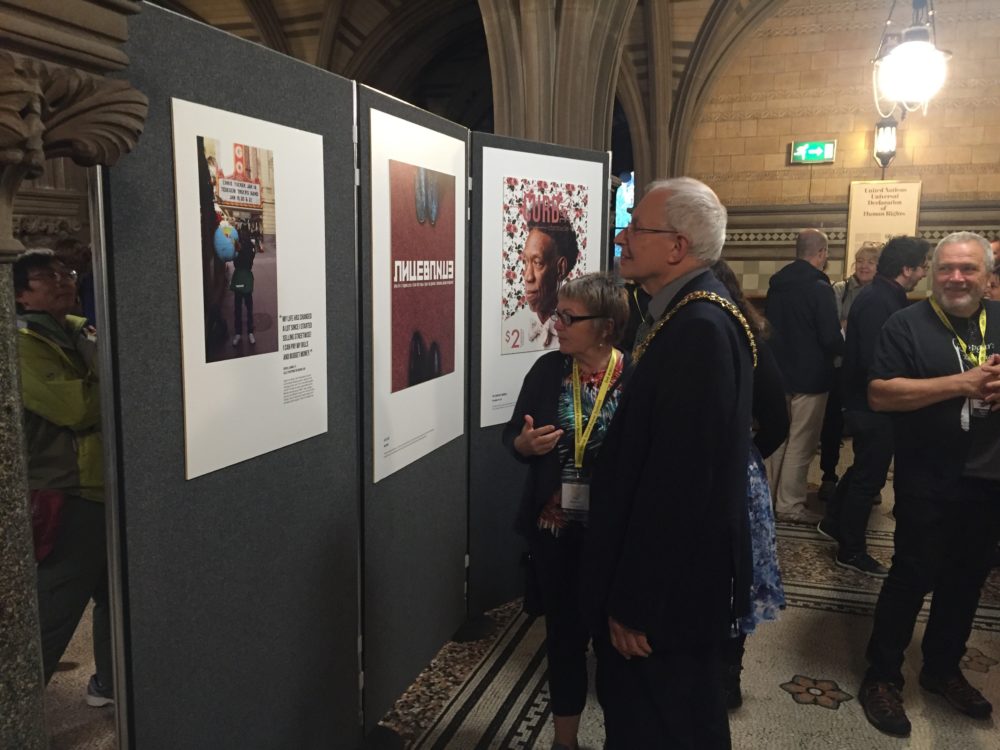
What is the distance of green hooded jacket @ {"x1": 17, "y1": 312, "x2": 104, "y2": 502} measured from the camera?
200 centimetres

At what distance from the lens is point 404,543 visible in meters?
2.56

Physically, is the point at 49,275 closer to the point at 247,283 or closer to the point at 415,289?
the point at 247,283

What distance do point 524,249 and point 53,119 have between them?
2.16 metres

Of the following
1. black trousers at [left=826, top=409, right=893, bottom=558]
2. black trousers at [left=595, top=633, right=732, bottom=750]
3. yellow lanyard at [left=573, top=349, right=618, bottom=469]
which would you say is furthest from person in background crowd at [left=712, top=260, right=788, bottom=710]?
black trousers at [left=826, top=409, right=893, bottom=558]

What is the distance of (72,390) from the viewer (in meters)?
2.02

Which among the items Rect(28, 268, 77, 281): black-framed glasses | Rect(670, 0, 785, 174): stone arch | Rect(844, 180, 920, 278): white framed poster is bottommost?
Rect(28, 268, 77, 281): black-framed glasses

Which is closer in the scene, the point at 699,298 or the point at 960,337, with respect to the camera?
the point at 699,298

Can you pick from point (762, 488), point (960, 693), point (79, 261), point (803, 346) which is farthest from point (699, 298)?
point (803, 346)

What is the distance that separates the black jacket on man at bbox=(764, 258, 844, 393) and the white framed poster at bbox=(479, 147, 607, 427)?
170 centimetres

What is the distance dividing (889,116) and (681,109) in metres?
2.15

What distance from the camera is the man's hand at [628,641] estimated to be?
161cm

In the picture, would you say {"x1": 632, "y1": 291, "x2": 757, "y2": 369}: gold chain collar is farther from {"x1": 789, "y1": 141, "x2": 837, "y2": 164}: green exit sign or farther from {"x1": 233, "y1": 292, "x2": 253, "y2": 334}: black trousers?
{"x1": 789, "y1": 141, "x2": 837, "y2": 164}: green exit sign

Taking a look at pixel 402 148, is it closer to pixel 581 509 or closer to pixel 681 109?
pixel 581 509

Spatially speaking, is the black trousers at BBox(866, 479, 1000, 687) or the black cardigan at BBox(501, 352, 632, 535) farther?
the black trousers at BBox(866, 479, 1000, 687)
